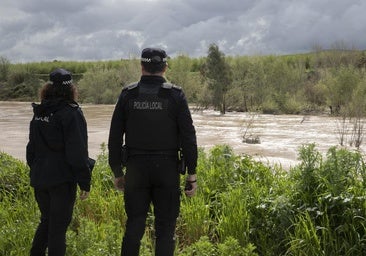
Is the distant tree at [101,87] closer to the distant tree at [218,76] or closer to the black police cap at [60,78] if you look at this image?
the distant tree at [218,76]

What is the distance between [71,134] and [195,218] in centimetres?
193

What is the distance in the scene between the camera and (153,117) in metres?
3.35

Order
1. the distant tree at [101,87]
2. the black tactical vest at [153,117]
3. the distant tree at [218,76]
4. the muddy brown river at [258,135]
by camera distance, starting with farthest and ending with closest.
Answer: the distant tree at [101,87] → the distant tree at [218,76] → the muddy brown river at [258,135] → the black tactical vest at [153,117]

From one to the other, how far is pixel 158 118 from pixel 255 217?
190 cm

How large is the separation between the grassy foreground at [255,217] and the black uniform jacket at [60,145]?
655 mm

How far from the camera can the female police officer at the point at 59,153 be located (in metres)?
3.42

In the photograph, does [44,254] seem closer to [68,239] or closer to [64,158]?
[68,239]

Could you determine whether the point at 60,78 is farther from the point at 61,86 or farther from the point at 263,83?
the point at 263,83

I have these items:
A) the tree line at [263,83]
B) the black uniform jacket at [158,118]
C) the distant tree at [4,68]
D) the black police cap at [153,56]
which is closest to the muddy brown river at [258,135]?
the tree line at [263,83]

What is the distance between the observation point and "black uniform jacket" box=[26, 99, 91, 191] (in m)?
3.41

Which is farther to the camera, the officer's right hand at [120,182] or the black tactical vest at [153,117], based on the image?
the officer's right hand at [120,182]

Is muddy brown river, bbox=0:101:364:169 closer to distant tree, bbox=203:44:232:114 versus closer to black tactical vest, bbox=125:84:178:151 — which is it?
distant tree, bbox=203:44:232:114

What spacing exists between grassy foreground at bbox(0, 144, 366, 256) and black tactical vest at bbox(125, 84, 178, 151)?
863 mm

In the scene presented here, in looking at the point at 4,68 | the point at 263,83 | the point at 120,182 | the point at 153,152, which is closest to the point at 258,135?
the point at 120,182
